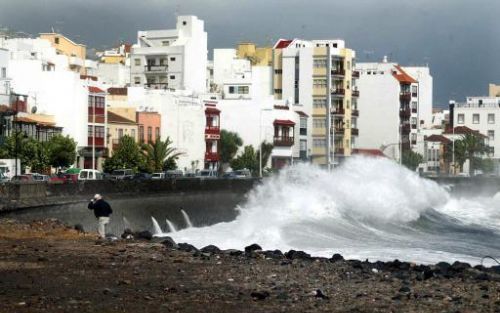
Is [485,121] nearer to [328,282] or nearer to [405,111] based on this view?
[405,111]

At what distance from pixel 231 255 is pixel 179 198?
2276 cm

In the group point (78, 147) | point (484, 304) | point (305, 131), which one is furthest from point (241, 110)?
point (484, 304)

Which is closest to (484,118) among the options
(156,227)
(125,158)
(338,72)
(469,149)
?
(469,149)

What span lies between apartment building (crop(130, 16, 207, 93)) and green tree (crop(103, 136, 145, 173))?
27712 mm

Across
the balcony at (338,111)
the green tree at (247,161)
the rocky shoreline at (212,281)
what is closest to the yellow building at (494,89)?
the balcony at (338,111)

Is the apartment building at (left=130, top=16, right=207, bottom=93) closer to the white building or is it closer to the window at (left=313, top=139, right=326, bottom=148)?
the window at (left=313, top=139, right=326, bottom=148)

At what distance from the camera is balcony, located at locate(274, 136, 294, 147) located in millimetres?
96500

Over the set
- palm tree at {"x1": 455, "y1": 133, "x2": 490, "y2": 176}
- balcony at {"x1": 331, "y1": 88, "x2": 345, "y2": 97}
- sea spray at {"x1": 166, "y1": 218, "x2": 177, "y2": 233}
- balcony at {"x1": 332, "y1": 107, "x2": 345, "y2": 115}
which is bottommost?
sea spray at {"x1": 166, "y1": 218, "x2": 177, "y2": 233}

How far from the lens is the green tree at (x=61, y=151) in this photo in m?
66.0

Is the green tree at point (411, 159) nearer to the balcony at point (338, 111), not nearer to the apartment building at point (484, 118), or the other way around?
the balcony at point (338, 111)

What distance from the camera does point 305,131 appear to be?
335ft

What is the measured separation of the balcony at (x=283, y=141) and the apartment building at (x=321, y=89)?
14.8 ft

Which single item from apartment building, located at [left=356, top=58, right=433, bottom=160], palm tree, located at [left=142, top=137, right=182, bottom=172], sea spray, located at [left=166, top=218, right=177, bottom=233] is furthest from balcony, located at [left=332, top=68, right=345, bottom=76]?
sea spray, located at [left=166, top=218, right=177, bottom=233]

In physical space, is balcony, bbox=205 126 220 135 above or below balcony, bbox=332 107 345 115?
below
